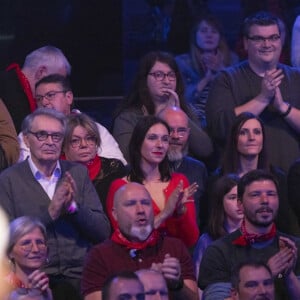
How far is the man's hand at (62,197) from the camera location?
6.79 metres

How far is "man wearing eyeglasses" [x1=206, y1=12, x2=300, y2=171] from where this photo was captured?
801 cm

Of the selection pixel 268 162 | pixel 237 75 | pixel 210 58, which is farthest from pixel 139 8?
pixel 268 162

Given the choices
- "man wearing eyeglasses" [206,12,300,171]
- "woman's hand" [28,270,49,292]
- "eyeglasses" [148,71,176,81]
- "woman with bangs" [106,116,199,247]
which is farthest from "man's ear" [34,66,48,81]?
"woman's hand" [28,270,49,292]

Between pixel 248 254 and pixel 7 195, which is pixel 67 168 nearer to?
pixel 7 195

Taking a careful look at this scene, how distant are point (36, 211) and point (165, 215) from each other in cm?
71

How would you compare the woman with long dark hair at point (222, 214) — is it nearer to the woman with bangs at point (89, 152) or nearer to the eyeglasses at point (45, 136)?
the woman with bangs at point (89, 152)

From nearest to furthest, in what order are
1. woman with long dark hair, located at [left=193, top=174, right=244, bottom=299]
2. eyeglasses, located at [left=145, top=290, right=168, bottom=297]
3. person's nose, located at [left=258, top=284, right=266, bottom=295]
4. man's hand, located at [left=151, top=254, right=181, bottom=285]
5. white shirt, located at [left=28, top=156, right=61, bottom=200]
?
eyeglasses, located at [left=145, top=290, right=168, bottom=297]
person's nose, located at [left=258, top=284, right=266, bottom=295]
man's hand, located at [left=151, top=254, right=181, bottom=285]
white shirt, located at [left=28, top=156, right=61, bottom=200]
woman with long dark hair, located at [left=193, top=174, right=244, bottom=299]

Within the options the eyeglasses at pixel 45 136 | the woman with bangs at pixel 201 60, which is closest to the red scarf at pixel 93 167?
the eyeglasses at pixel 45 136

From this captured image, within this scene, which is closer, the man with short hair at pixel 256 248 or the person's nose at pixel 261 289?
the person's nose at pixel 261 289

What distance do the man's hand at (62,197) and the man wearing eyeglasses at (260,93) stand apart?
1.49 metres

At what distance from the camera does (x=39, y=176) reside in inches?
279

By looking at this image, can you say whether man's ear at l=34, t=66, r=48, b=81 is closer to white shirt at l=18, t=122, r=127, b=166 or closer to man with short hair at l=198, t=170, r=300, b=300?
white shirt at l=18, t=122, r=127, b=166

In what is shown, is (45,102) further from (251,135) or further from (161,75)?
(251,135)

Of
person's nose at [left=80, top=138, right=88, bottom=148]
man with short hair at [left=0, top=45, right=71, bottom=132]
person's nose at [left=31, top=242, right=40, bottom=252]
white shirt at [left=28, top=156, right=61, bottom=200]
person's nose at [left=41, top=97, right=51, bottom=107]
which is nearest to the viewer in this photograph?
person's nose at [left=31, top=242, right=40, bottom=252]
